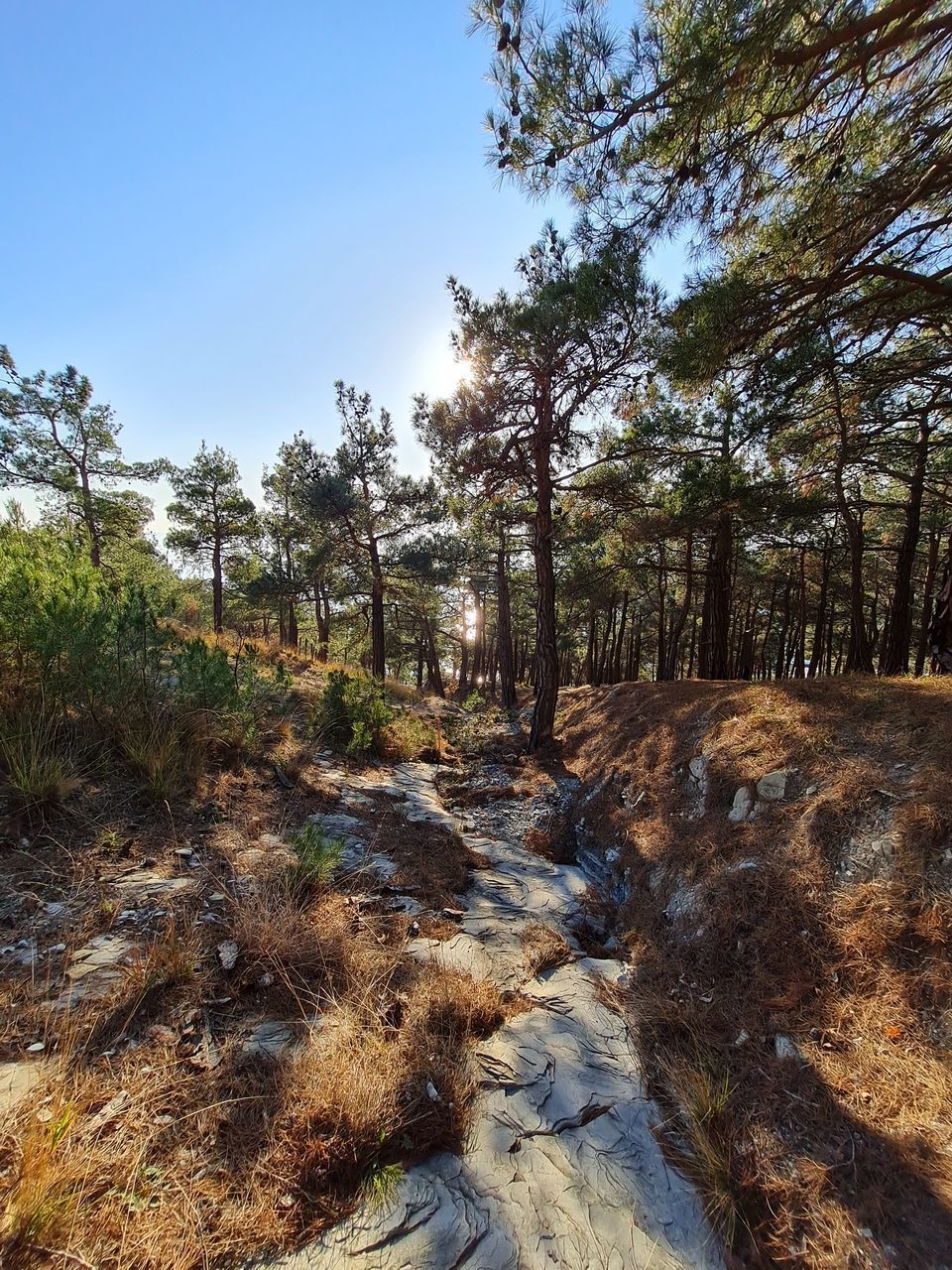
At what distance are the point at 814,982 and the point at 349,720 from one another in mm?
6308

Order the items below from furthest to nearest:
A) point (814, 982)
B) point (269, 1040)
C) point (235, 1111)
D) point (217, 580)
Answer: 1. point (217, 580)
2. point (814, 982)
3. point (269, 1040)
4. point (235, 1111)

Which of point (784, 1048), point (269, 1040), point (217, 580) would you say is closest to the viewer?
point (269, 1040)

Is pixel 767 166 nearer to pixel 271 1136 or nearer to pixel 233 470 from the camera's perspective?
pixel 271 1136

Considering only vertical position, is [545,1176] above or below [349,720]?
below

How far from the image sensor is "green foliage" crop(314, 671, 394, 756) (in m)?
6.98

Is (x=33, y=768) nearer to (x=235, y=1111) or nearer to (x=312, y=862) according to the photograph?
(x=312, y=862)

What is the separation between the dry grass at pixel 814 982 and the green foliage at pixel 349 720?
3.91 metres

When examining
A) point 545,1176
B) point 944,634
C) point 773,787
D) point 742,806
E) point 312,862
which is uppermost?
point 944,634

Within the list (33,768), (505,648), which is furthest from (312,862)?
(505,648)

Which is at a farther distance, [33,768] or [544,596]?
[544,596]

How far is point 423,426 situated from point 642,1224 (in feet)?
29.7

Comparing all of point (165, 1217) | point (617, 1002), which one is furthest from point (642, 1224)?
point (165, 1217)

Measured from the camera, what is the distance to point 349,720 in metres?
7.55

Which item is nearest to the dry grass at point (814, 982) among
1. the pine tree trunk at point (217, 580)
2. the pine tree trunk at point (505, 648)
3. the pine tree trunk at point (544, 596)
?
the pine tree trunk at point (544, 596)
